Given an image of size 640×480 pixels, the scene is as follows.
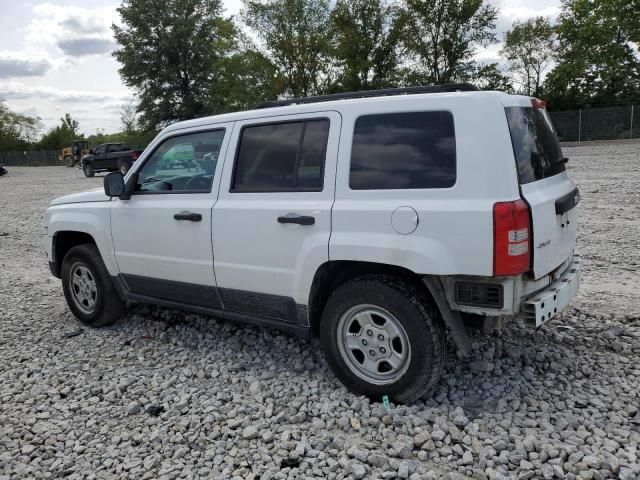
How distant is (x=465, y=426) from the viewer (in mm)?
3201

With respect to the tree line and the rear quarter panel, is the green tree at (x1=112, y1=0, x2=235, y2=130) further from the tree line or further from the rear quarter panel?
the rear quarter panel

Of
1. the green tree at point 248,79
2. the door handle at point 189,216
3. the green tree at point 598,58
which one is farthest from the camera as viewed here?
the green tree at point 248,79

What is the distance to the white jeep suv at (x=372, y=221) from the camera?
3.04 m

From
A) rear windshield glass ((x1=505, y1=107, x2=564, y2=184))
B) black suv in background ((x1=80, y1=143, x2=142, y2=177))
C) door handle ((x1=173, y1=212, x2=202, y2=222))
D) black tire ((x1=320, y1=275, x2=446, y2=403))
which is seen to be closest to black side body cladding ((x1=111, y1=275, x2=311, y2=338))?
black tire ((x1=320, y1=275, x2=446, y2=403))

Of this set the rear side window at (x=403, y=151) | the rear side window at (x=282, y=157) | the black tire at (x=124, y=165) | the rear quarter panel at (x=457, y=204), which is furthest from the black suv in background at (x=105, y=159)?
the rear quarter panel at (x=457, y=204)

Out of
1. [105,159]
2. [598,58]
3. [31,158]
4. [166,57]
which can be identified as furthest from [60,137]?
[598,58]

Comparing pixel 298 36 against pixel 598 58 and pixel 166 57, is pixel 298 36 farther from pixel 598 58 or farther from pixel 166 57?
pixel 598 58

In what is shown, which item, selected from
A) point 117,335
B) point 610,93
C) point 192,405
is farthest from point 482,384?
point 610,93

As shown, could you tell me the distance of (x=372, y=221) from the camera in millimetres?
3299

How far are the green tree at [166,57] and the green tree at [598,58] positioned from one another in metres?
27.4

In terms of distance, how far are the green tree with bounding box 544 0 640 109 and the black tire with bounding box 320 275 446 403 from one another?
3693cm

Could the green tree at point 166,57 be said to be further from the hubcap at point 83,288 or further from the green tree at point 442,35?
the hubcap at point 83,288

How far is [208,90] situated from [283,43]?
979 cm

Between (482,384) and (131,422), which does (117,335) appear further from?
(482,384)
